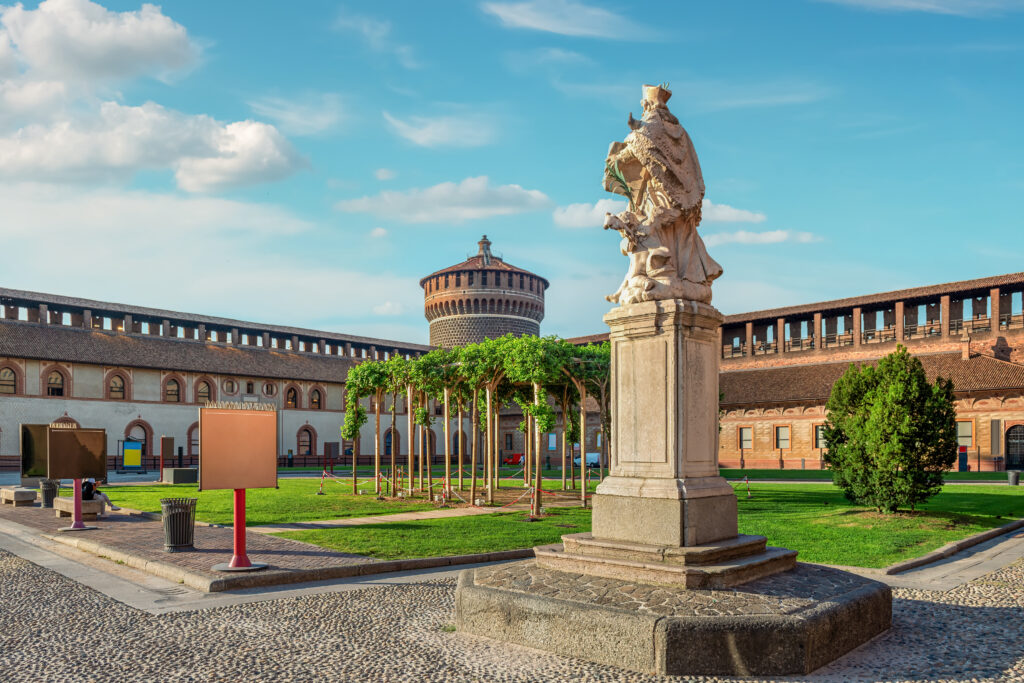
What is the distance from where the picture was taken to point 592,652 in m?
5.78

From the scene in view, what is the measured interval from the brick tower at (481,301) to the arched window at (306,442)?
710 inches

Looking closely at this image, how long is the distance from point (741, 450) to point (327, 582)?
139 feet

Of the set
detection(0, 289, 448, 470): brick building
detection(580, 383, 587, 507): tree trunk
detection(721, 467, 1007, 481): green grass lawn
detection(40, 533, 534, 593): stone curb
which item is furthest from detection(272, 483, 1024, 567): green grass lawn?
detection(0, 289, 448, 470): brick building

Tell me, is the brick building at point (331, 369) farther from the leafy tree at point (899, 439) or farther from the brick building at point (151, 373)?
the leafy tree at point (899, 439)

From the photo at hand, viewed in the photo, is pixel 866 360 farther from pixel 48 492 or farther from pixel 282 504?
pixel 48 492

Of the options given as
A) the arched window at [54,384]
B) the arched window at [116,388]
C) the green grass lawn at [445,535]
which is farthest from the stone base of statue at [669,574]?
the arched window at [116,388]

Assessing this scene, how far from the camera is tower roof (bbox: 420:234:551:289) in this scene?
2938 inches

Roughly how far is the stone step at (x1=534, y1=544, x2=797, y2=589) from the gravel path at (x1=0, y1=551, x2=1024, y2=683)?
103 centimetres

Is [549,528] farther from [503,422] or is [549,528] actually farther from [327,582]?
[503,422]

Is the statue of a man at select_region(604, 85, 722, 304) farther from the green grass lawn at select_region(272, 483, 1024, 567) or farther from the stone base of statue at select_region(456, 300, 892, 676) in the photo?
the green grass lawn at select_region(272, 483, 1024, 567)

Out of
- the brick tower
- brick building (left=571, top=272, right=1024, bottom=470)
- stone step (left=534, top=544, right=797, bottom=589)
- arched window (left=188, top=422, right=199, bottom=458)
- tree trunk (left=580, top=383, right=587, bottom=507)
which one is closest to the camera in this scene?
stone step (left=534, top=544, right=797, bottom=589)

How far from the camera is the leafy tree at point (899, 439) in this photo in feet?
51.2

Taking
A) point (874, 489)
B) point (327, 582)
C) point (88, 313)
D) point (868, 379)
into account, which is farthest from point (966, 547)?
point (88, 313)

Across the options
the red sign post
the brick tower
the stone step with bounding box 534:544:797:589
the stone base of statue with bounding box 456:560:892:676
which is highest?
the brick tower
